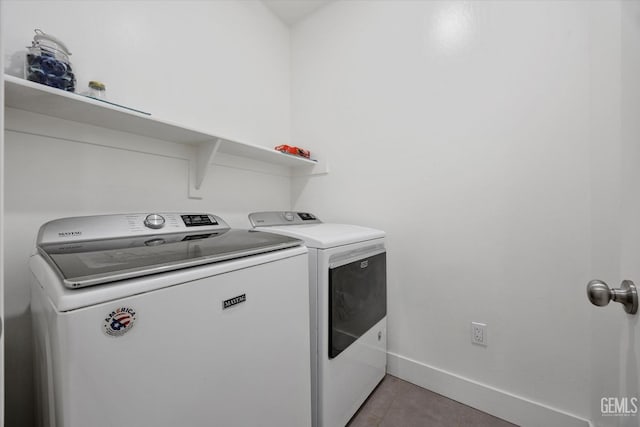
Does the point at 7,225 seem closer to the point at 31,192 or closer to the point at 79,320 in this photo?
the point at 31,192

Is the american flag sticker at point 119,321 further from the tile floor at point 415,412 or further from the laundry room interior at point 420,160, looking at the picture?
the tile floor at point 415,412

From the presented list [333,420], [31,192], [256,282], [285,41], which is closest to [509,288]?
[333,420]

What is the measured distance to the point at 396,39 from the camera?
1684mm

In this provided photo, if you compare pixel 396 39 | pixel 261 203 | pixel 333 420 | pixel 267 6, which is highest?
pixel 267 6

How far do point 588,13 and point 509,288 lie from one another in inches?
53.4

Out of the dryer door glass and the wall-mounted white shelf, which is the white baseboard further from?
the wall-mounted white shelf

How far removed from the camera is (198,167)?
1490 mm

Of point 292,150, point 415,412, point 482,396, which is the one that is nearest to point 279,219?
point 292,150

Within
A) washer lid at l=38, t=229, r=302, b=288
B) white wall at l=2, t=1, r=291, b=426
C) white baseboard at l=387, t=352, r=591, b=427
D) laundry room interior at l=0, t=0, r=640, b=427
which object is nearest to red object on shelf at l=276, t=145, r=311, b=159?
laundry room interior at l=0, t=0, r=640, b=427

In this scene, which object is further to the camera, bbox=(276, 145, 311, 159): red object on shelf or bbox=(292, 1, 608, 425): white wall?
→ bbox=(276, 145, 311, 159): red object on shelf

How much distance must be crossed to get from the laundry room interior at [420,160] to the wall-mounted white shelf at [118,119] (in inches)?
0.5

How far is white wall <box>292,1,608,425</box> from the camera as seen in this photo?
1198 millimetres

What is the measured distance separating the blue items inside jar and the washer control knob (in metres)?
0.55

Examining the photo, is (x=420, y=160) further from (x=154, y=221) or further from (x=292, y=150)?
(x=154, y=221)
